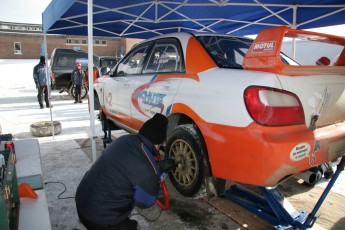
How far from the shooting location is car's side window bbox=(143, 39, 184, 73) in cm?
304

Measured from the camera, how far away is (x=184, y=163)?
2.79 m

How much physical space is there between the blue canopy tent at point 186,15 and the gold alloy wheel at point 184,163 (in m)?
1.40

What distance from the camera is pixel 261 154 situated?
199 centimetres

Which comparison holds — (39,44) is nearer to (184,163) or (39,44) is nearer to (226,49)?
(226,49)

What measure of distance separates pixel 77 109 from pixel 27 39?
33572mm

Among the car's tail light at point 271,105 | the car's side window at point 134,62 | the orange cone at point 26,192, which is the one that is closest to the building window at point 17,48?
the car's side window at point 134,62

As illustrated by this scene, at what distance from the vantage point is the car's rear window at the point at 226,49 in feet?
8.88

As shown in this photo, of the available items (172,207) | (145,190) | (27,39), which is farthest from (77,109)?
(27,39)

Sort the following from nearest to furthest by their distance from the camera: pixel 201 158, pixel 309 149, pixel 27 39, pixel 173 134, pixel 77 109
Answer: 1. pixel 309 149
2. pixel 201 158
3. pixel 173 134
4. pixel 77 109
5. pixel 27 39

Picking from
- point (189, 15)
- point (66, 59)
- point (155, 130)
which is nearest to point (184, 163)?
point (155, 130)

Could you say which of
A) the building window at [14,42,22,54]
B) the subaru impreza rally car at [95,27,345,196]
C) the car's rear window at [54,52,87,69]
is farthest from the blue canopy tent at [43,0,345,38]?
the building window at [14,42,22,54]

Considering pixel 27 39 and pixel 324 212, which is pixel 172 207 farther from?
pixel 27 39

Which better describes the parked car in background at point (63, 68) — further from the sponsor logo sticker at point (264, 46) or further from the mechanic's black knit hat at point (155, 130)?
the sponsor logo sticker at point (264, 46)

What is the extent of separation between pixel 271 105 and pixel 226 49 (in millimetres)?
1136
